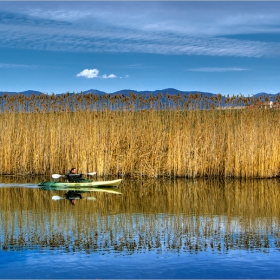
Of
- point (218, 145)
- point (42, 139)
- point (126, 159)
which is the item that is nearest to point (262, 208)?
point (218, 145)

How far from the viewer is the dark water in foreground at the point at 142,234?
6.77 meters

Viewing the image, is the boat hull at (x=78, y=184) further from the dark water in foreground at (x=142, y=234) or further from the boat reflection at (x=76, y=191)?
the dark water in foreground at (x=142, y=234)

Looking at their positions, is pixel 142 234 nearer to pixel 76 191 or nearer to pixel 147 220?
pixel 147 220

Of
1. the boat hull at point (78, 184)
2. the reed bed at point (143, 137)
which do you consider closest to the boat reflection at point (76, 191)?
the boat hull at point (78, 184)

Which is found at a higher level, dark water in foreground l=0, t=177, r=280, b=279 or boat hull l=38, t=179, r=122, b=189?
boat hull l=38, t=179, r=122, b=189

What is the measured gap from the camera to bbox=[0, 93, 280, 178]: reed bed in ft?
54.4

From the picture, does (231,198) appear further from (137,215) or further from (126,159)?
(126,159)

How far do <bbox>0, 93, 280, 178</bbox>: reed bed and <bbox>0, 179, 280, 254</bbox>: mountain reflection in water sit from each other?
6.85ft

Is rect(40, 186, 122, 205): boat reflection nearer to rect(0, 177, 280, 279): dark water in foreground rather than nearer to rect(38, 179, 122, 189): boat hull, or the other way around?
rect(38, 179, 122, 189): boat hull

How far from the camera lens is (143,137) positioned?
16938mm

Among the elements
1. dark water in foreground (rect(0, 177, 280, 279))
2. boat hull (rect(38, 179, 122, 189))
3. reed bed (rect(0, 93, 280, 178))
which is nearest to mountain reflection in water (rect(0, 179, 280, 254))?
dark water in foreground (rect(0, 177, 280, 279))

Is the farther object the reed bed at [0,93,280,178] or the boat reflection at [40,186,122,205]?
the reed bed at [0,93,280,178]

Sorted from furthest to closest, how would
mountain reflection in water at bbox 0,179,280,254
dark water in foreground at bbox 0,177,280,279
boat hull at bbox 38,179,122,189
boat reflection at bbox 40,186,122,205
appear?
boat hull at bbox 38,179,122,189, boat reflection at bbox 40,186,122,205, mountain reflection in water at bbox 0,179,280,254, dark water in foreground at bbox 0,177,280,279

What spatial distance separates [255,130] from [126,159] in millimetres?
4397
